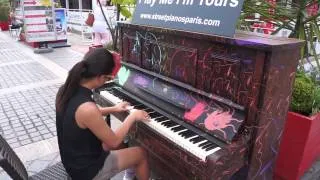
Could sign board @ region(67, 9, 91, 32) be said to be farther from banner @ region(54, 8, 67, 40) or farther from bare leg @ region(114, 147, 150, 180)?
bare leg @ region(114, 147, 150, 180)

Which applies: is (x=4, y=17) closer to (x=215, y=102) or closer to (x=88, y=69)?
(x=88, y=69)

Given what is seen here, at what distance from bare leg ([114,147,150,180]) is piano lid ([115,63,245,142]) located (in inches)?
17.7

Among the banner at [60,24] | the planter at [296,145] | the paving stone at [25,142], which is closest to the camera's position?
the planter at [296,145]

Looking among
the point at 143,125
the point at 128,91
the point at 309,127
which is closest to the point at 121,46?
the point at 128,91

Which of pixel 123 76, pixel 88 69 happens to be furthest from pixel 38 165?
pixel 88 69

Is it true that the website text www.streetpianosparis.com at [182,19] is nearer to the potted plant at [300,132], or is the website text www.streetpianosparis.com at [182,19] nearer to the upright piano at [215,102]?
the upright piano at [215,102]

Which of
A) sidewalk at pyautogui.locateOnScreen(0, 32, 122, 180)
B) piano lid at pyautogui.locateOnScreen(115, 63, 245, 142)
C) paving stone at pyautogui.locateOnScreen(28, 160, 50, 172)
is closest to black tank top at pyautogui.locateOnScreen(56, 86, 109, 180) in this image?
piano lid at pyautogui.locateOnScreen(115, 63, 245, 142)

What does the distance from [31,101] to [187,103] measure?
13.9 ft

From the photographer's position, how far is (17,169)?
1.83 m

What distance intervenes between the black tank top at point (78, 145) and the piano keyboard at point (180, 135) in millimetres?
464

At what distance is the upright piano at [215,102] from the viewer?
6.04 ft

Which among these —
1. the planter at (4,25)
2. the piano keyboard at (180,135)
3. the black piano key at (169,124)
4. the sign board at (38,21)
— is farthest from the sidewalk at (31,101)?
the planter at (4,25)

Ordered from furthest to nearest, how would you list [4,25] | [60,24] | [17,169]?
[4,25] → [60,24] → [17,169]

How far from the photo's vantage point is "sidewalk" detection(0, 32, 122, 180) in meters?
3.70
